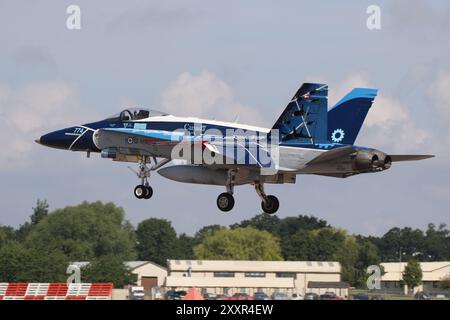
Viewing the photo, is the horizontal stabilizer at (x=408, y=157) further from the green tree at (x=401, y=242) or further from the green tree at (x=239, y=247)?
the green tree at (x=401, y=242)

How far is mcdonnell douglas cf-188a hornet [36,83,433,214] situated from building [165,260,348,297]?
44733 mm

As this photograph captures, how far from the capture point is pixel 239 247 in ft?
406

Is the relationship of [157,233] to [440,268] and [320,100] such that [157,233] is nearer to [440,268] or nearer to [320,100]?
[440,268]

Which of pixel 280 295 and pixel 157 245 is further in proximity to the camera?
pixel 157 245

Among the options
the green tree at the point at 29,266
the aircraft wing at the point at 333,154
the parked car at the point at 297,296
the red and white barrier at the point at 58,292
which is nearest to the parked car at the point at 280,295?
the parked car at the point at 297,296

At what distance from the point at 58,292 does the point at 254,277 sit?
127 feet

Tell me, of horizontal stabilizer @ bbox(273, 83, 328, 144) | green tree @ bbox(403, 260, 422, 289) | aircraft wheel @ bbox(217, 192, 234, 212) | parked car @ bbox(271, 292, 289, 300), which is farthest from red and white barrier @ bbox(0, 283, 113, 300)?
green tree @ bbox(403, 260, 422, 289)

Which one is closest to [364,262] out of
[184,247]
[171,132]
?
[184,247]

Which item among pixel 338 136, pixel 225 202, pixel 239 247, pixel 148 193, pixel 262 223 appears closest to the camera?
pixel 338 136

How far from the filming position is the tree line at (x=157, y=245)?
90.9 meters

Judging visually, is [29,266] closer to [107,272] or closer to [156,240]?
[107,272]
